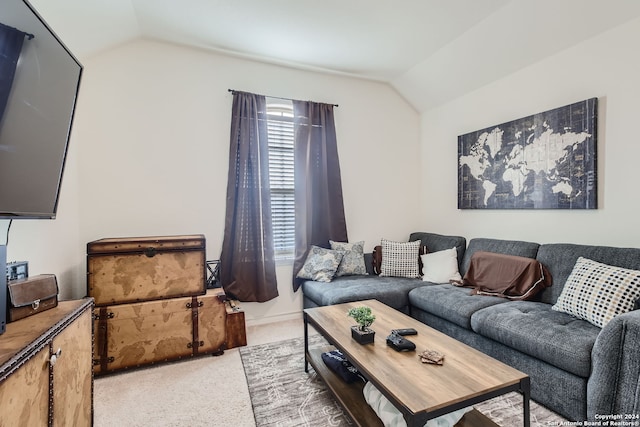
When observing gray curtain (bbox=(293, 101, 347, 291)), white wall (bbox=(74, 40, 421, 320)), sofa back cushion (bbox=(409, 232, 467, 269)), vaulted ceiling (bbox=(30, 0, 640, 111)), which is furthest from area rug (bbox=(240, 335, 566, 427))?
vaulted ceiling (bbox=(30, 0, 640, 111))

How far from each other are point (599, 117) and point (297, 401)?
2.95 m

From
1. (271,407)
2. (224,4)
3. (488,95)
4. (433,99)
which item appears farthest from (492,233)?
(224,4)

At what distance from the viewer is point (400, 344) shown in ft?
5.20

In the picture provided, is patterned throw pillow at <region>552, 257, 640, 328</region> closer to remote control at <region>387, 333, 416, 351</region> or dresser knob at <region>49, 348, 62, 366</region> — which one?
remote control at <region>387, 333, 416, 351</region>

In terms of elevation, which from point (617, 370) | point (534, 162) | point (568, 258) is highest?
point (534, 162)

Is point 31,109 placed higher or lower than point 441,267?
higher

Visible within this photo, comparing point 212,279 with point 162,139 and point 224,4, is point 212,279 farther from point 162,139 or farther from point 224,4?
point 224,4

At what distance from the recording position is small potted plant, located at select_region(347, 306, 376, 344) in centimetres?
167

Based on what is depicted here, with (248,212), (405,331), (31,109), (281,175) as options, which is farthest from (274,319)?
(31,109)

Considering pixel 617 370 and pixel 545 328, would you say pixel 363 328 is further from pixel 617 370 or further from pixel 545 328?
pixel 617 370

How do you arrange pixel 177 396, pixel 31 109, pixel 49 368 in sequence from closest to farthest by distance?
pixel 49 368 < pixel 31 109 < pixel 177 396

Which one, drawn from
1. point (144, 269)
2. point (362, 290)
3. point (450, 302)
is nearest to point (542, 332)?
point (450, 302)

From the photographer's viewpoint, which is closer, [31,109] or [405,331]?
[31,109]

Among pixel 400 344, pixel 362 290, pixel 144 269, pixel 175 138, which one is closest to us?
pixel 400 344
